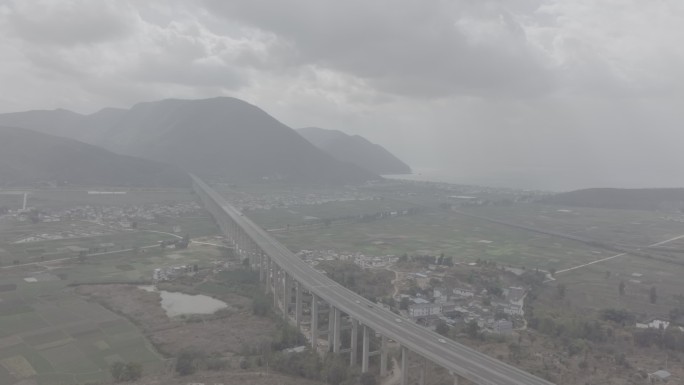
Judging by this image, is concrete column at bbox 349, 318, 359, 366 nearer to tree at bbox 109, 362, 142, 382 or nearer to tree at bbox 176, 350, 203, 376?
tree at bbox 176, 350, 203, 376

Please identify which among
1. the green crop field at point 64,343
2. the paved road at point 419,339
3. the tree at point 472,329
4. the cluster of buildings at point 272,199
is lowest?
the green crop field at point 64,343

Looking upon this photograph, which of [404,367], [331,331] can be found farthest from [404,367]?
[331,331]

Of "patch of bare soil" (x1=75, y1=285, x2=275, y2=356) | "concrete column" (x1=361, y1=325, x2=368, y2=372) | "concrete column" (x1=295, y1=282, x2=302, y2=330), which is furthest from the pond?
"concrete column" (x1=361, y1=325, x2=368, y2=372)

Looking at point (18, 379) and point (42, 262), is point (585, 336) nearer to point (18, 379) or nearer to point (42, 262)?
point (18, 379)

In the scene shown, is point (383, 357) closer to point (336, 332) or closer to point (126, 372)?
point (336, 332)

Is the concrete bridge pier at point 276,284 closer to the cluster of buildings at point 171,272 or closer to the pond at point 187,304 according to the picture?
the pond at point 187,304

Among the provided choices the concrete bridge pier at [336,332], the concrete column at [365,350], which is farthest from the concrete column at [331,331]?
the concrete column at [365,350]

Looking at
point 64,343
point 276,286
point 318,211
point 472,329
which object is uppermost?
point 318,211
